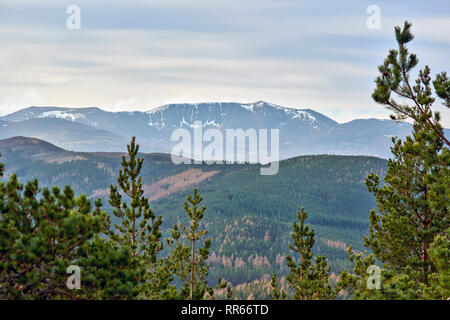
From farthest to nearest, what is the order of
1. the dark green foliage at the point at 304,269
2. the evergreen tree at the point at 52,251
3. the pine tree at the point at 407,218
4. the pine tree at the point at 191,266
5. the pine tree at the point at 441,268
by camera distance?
the pine tree at the point at 407,218 → the dark green foliage at the point at 304,269 → the pine tree at the point at 191,266 → the pine tree at the point at 441,268 → the evergreen tree at the point at 52,251

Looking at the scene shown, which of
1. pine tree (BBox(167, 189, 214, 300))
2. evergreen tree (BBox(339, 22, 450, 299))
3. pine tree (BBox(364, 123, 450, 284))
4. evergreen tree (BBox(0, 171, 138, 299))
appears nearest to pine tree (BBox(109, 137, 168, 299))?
pine tree (BBox(167, 189, 214, 300))

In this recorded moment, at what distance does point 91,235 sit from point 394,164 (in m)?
24.8

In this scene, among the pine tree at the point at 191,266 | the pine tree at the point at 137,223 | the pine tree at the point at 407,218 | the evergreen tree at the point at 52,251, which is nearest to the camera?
the evergreen tree at the point at 52,251

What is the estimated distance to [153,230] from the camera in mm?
26750

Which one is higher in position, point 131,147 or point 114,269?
point 131,147

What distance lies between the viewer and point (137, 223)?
25.3 meters

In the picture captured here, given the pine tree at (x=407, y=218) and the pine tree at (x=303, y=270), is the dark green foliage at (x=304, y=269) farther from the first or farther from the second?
the pine tree at (x=407, y=218)

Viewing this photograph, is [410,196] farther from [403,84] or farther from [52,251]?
[52,251]

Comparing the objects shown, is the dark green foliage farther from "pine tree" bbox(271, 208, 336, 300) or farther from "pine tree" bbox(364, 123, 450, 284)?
"pine tree" bbox(364, 123, 450, 284)

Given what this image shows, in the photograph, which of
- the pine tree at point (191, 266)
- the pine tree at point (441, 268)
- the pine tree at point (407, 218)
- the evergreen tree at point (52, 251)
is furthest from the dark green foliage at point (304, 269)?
the evergreen tree at point (52, 251)

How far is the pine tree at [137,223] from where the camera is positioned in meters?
24.4

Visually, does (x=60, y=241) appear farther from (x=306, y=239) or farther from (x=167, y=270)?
(x=306, y=239)
